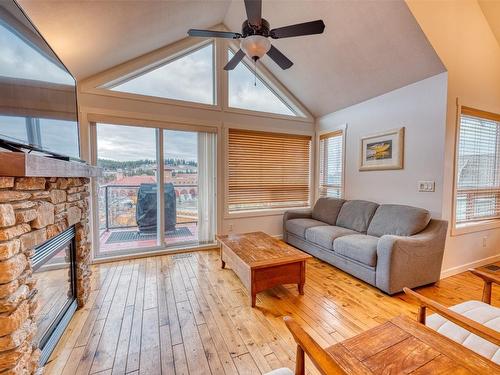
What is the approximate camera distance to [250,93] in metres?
4.22

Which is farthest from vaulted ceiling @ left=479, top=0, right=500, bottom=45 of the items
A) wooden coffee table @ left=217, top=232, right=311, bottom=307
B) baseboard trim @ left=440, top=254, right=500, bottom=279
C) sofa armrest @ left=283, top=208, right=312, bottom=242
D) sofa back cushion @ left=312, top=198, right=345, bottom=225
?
wooden coffee table @ left=217, top=232, right=311, bottom=307

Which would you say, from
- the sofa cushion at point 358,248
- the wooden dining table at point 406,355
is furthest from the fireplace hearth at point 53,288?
the sofa cushion at point 358,248

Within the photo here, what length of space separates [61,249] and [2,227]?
994 mm

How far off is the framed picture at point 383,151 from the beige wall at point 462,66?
53 cm

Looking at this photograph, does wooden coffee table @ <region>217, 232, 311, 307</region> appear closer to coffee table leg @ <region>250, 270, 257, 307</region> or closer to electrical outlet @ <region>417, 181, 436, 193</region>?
coffee table leg @ <region>250, 270, 257, 307</region>

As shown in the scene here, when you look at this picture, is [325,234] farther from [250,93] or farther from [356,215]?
[250,93]

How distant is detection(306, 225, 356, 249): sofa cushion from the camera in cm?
312

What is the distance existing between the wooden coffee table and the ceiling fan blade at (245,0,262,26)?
6.97 ft

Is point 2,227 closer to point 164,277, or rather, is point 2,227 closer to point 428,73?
point 164,277

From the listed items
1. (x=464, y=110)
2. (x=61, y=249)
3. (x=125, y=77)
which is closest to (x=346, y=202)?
(x=464, y=110)

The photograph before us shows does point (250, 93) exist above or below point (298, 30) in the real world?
above

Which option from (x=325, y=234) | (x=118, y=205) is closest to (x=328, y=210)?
(x=325, y=234)

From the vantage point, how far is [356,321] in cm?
201

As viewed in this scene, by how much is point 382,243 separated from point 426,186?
1099 millimetres
